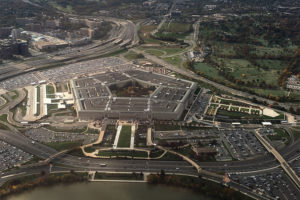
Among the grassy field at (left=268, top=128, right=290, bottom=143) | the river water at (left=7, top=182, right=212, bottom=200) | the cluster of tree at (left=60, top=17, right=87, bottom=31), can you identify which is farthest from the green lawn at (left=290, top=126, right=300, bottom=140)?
the cluster of tree at (left=60, top=17, right=87, bottom=31)

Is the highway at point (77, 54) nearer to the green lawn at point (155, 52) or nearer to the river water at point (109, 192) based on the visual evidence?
the green lawn at point (155, 52)

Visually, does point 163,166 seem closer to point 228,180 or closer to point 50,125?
point 228,180

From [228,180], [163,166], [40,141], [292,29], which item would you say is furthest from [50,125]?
[292,29]

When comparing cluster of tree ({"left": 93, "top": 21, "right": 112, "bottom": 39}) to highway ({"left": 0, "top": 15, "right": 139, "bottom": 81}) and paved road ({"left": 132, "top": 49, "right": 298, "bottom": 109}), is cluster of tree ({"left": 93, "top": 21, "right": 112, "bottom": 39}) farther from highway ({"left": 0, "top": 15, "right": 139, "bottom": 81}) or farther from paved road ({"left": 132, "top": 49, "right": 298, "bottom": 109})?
paved road ({"left": 132, "top": 49, "right": 298, "bottom": 109})

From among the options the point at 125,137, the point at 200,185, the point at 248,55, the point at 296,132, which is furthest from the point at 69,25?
the point at 200,185

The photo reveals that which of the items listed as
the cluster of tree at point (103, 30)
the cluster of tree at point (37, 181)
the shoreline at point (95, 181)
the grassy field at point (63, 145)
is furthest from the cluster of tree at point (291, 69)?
the cluster of tree at point (103, 30)
